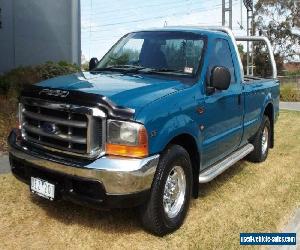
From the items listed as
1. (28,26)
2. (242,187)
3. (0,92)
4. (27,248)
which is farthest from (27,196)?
(28,26)

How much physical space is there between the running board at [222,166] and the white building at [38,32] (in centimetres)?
930

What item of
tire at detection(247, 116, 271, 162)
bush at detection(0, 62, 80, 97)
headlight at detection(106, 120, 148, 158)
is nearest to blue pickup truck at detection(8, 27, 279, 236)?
headlight at detection(106, 120, 148, 158)

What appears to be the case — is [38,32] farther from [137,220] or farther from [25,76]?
[137,220]

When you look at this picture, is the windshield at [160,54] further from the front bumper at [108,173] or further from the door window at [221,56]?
the front bumper at [108,173]

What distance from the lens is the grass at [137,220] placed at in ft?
14.1

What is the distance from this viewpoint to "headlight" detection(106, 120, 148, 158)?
3.90 meters

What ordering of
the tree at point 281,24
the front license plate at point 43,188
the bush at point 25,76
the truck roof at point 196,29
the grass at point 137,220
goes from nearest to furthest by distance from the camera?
the front license plate at point 43,188
the grass at point 137,220
the truck roof at point 196,29
the bush at point 25,76
the tree at point 281,24

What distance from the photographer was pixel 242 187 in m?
6.22

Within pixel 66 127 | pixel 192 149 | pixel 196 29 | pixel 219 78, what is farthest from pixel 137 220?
pixel 196 29

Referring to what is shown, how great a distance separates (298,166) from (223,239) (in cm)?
350

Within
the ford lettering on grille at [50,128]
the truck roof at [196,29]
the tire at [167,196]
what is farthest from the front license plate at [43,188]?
the truck roof at [196,29]

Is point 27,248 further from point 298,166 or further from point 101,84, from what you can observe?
point 298,166

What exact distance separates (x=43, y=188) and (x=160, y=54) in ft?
7.09

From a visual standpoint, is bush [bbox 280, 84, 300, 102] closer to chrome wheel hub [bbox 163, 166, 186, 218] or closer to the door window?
the door window
